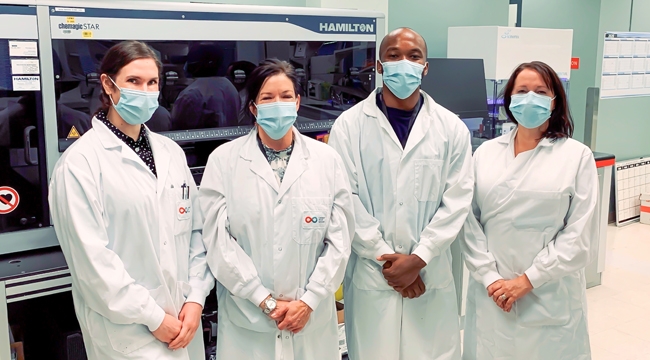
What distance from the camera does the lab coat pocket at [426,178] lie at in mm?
1992

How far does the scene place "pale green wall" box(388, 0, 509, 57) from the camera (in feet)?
12.9

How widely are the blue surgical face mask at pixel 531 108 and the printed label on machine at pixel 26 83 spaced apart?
158cm

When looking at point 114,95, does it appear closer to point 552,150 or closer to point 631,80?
point 552,150

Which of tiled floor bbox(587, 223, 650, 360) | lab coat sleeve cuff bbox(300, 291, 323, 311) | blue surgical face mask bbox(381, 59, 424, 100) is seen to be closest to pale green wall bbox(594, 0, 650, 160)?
tiled floor bbox(587, 223, 650, 360)

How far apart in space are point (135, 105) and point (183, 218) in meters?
0.35

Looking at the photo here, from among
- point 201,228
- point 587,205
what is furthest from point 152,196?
point 587,205

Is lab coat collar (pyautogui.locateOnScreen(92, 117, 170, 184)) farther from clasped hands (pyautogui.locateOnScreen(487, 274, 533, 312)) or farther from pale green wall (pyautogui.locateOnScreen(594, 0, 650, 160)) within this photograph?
pale green wall (pyautogui.locateOnScreen(594, 0, 650, 160))

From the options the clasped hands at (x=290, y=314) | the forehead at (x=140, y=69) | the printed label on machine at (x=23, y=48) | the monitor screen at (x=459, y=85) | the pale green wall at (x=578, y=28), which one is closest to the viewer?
the forehead at (x=140, y=69)

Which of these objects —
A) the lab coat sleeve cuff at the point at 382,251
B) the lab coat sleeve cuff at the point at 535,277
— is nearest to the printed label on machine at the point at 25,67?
the lab coat sleeve cuff at the point at 382,251

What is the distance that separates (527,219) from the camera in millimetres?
2004

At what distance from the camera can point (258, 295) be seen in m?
1.73

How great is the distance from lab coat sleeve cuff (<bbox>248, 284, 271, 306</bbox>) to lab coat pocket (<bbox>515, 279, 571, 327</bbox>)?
36.6 inches

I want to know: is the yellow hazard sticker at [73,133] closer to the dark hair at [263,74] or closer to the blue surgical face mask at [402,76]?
the dark hair at [263,74]

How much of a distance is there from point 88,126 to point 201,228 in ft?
→ 2.02
